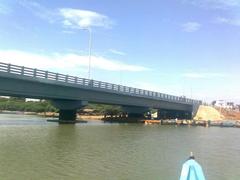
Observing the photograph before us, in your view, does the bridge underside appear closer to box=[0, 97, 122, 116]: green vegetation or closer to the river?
the river

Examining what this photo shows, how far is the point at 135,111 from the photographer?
338 ft

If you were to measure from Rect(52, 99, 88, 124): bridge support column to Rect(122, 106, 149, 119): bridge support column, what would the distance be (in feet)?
86.7

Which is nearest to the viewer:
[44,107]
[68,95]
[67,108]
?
[68,95]

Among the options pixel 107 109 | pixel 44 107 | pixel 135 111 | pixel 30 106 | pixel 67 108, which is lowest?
pixel 67 108

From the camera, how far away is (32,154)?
99.4ft

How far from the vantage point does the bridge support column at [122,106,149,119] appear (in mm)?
102625

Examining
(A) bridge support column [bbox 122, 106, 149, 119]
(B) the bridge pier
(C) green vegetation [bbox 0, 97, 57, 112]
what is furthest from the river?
(C) green vegetation [bbox 0, 97, 57, 112]

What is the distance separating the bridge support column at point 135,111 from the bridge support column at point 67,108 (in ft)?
86.7

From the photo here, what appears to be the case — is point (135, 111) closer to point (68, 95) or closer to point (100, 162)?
point (68, 95)

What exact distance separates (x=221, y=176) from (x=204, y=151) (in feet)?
44.0

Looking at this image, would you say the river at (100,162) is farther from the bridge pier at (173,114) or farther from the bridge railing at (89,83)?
the bridge pier at (173,114)

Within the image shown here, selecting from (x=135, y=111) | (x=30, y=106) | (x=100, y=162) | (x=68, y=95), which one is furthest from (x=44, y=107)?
(x=100, y=162)

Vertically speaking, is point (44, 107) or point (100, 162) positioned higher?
point (44, 107)

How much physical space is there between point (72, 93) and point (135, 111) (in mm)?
34335
